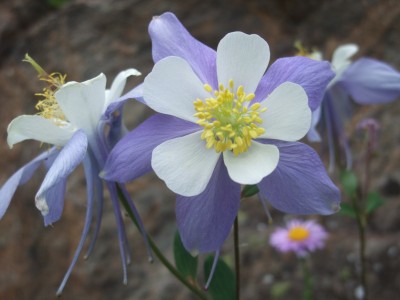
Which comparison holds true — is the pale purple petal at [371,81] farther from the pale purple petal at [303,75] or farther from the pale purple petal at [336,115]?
the pale purple petal at [303,75]

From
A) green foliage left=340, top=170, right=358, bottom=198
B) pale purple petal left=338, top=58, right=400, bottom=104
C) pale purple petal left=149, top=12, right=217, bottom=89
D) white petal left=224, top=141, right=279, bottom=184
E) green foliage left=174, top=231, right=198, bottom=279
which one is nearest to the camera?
white petal left=224, top=141, right=279, bottom=184

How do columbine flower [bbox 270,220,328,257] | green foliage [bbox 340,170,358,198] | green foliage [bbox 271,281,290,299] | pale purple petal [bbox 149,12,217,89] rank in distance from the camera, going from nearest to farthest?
pale purple petal [bbox 149,12,217,89] → green foliage [bbox 340,170,358,198] → columbine flower [bbox 270,220,328,257] → green foliage [bbox 271,281,290,299]

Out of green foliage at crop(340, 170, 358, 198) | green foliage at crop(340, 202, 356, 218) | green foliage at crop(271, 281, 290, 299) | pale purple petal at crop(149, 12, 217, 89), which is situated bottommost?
green foliage at crop(271, 281, 290, 299)

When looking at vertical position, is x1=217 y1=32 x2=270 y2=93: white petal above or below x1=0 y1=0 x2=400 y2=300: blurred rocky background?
above

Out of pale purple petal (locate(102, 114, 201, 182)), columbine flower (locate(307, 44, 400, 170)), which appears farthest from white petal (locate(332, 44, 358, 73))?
pale purple petal (locate(102, 114, 201, 182))

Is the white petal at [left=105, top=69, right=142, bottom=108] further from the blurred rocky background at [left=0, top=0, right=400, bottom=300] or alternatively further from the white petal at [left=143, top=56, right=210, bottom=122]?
the blurred rocky background at [left=0, top=0, right=400, bottom=300]

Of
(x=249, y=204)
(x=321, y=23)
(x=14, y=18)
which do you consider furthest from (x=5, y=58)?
(x=321, y=23)
